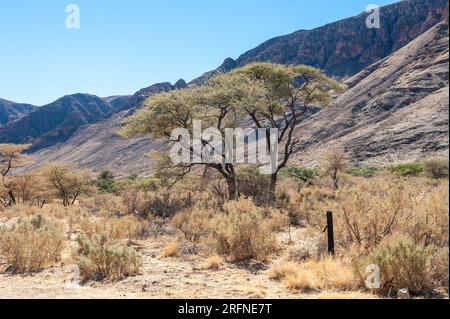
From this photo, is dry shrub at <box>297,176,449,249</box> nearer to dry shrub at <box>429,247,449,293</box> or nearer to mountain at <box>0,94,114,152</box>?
dry shrub at <box>429,247,449,293</box>

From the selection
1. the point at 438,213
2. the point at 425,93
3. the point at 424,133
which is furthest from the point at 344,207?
the point at 425,93

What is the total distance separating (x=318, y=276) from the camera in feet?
22.7

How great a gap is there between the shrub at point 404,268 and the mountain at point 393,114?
33.1 meters

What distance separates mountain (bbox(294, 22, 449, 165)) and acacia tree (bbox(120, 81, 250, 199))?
78.4 ft

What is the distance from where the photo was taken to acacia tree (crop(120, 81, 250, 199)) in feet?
65.0

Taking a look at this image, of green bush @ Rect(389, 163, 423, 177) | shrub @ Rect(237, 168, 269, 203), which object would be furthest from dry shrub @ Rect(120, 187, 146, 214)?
green bush @ Rect(389, 163, 423, 177)

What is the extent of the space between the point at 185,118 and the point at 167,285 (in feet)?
46.5

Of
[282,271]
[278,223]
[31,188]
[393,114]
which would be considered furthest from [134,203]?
[393,114]

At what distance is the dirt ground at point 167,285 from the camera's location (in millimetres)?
6473

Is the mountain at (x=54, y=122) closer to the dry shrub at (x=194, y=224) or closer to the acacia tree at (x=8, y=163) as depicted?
the acacia tree at (x=8, y=163)

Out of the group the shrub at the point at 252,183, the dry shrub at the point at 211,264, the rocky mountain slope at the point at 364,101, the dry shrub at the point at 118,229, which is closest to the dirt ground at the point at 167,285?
the dry shrub at the point at 211,264

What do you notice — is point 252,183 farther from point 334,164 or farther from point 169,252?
point 169,252
